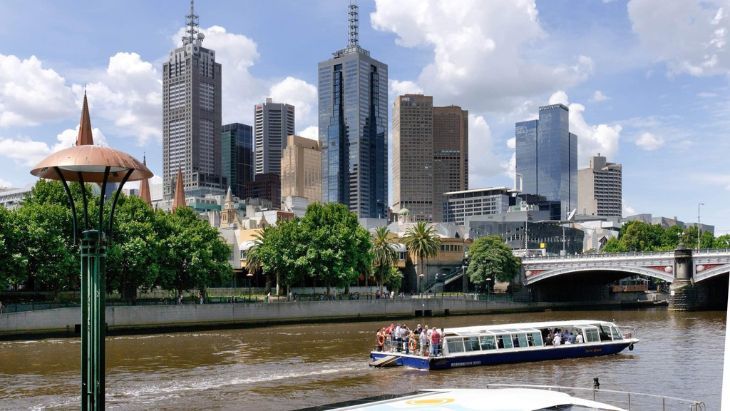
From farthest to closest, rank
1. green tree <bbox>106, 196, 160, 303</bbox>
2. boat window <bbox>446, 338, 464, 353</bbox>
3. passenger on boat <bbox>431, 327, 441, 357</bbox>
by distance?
green tree <bbox>106, 196, 160, 303</bbox> → boat window <bbox>446, 338, 464, 353</bbox> → passenger on boat <bbox>431, 327, 441, 357</bbox>

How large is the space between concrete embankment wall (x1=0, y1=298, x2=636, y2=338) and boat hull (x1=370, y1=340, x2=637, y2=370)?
37.7 metres

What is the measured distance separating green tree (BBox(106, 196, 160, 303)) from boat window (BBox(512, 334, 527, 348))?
4442cm

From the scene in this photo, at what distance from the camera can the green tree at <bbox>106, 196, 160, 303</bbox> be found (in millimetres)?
86375

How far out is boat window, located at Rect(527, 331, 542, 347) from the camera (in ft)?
191

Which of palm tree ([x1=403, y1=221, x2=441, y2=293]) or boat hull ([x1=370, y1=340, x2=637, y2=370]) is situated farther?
palm tree ([x1=403, y1=221, x2=441, y2=293])

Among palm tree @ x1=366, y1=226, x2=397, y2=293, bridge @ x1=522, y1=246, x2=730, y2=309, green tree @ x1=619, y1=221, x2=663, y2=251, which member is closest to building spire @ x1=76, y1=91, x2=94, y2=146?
palm tree @ x1=366, y1=226, x2=397, y2=293

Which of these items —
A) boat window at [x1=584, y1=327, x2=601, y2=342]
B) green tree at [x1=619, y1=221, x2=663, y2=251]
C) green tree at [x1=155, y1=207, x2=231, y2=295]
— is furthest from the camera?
green tree at [x1=619, y1=221, x2=663, y2=251]

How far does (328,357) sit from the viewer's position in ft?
198

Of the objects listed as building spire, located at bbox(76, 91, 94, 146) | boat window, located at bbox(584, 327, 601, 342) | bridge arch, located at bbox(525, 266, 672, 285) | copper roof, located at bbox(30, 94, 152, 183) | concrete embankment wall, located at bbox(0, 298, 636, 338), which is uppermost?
building spire, located at bbox(76, 91, 94, 146)

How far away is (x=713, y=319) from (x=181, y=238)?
214ft

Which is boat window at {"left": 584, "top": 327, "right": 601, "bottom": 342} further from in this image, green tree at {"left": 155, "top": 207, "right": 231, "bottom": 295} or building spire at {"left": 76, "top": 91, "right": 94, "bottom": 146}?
building spire at {"left": 76, "top": 91, "right": 94, "bottom": 146}

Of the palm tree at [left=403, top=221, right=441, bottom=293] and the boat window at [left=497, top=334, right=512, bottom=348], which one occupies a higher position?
the palm tree at [left=403, top=221, right=441, bottom=293]

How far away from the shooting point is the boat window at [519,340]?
57.5 m

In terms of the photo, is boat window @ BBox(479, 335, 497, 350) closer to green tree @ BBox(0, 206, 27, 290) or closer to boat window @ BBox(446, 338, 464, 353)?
boat window @ BBox(446, 338, 464, 353)
